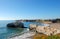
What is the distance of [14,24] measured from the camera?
207 ft

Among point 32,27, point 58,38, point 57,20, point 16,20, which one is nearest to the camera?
point 58,38

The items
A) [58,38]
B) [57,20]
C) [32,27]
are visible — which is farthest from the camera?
[57,20]

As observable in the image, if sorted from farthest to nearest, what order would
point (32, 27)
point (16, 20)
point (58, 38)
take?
1. point (16, 20)
2. point (32, 27)
3. point (58, 38)

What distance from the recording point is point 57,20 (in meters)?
79.9

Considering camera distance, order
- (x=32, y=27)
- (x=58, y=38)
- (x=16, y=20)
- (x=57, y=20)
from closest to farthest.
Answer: (x=58, y=38), (x=32, y=27), (x=16, y=20), (x=57, y=20)

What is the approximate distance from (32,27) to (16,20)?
26.2 m

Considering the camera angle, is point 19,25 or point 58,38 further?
point 19,25

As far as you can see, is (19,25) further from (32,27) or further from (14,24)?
(32,27)

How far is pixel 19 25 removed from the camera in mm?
61562

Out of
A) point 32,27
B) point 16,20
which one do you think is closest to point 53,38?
point 32,27

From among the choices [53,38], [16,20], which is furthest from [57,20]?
[53,38]

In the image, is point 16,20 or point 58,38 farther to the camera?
point 16,20

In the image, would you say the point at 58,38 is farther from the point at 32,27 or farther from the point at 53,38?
the point at 32,27

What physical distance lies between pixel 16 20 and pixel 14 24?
130 inches
